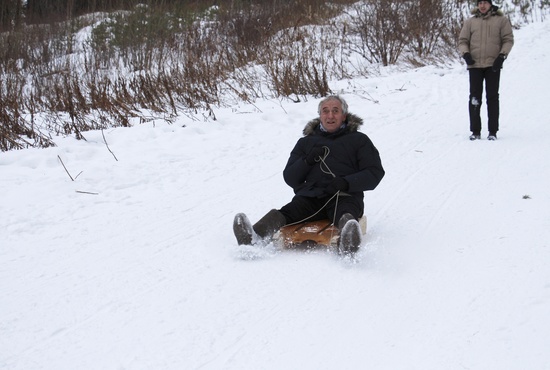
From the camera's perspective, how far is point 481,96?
660 centimetres

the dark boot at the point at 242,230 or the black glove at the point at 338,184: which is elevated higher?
the black glove at the point at 338,184

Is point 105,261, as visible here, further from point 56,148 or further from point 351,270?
point 56,148

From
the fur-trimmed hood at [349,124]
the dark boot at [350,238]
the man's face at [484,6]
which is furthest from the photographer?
the man's face at [484,6]

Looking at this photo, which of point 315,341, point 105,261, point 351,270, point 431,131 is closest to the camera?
point 315,341

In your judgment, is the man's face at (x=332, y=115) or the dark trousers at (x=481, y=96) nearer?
the man's face at (x=332, y=115)

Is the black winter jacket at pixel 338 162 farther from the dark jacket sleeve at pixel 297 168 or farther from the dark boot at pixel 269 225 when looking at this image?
the dark boot at pixel 269 225

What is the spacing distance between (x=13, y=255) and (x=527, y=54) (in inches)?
409

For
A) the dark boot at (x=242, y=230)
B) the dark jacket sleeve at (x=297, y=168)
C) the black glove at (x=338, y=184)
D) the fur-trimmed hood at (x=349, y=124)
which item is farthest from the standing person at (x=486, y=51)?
the dark boot at (x=242, y=230)

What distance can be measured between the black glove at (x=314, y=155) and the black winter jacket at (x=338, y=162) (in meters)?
0.04

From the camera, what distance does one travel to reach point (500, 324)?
2.64 m

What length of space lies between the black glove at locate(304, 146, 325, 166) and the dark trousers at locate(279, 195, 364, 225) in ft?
0.82

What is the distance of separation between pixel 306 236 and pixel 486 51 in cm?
391

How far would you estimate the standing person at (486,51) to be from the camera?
6430 mm

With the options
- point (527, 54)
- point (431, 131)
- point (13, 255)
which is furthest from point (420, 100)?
point (13, 255)
